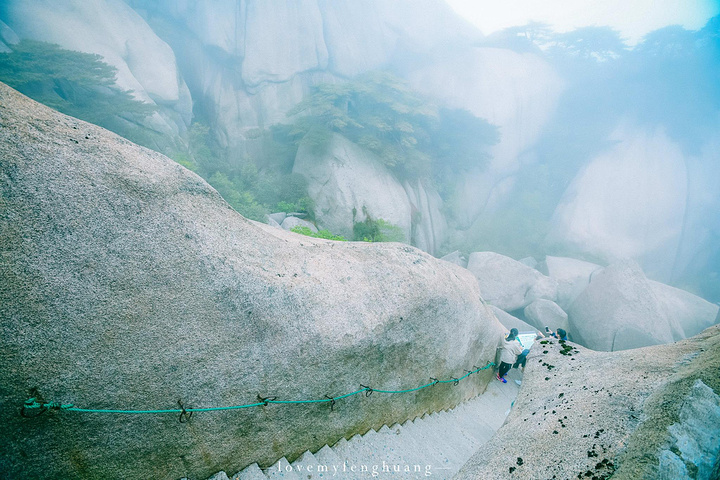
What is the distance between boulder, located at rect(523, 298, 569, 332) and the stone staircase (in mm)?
11985

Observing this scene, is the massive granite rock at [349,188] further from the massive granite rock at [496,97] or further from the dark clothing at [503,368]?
the dark clothing at [503,368]

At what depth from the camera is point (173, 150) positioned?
18.4 metres

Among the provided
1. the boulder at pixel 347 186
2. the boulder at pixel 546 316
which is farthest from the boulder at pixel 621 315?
the boulder at pixel 347 186

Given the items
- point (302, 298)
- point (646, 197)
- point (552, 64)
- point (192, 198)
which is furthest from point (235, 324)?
point (552, 64)

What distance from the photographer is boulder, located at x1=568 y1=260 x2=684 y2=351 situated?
1267 centimetres

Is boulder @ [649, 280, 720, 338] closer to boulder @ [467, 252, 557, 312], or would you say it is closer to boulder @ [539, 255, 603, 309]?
boulder @ [539, 255, 603, 309]

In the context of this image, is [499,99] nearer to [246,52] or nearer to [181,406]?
[246,52]

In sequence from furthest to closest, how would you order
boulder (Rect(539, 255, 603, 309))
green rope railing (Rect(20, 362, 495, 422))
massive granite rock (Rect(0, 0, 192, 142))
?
boulder (Rect(539, 255, 603, 309)) → massive granite rock (Rect(0, 0, 192, 142)) → green rope railing (Rect(20, 362, 495, 422))

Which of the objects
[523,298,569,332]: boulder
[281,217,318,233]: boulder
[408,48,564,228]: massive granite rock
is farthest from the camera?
[408,48,564,228]: massive granite rock

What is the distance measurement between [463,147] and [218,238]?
92.5 feet

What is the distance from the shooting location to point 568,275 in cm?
2123

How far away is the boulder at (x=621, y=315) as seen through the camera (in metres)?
12.7

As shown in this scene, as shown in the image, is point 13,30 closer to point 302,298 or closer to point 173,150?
point 173,150

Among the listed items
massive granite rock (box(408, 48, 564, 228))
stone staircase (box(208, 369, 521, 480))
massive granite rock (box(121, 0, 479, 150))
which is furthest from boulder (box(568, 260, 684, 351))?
massive granite rock (box(121, 0, 479, 150))
